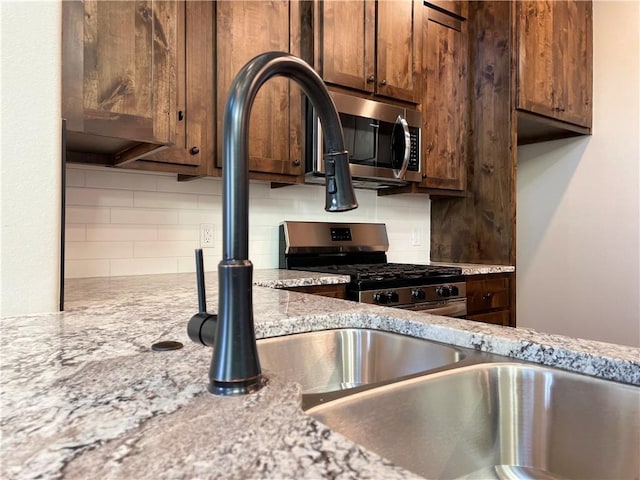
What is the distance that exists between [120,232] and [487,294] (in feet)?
6.86

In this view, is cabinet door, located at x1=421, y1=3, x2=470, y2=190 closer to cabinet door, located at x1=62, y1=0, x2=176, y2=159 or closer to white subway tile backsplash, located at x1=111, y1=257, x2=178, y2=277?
white subway tile backsplash, located at x1=111, y1=257, x2=178, y2=277

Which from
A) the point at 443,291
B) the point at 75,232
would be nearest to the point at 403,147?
the point at 443,291

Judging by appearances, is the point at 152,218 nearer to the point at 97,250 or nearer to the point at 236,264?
the point at 97,250

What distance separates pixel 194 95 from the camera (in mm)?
1975

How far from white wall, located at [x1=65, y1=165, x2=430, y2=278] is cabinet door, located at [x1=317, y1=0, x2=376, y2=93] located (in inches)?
26.6

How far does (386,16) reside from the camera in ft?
8.50

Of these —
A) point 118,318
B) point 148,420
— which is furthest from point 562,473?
point 118,318

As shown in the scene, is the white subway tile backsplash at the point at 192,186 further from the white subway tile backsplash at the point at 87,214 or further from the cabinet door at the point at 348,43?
the cabinet door at the point at 348,43

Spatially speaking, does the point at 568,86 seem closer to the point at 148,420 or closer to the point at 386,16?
the point at 386,16

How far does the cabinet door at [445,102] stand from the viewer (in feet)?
9.34

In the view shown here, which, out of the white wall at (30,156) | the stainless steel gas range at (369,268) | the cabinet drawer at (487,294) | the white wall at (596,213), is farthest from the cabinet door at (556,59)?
the white wall at (30,156)

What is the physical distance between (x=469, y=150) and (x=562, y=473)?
8.73 feet


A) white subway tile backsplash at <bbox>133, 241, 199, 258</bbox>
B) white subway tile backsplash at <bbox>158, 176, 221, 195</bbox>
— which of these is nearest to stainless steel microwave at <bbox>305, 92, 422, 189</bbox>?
white subway tile backsplash at <bbox>158, 176, 221, 195</bbox>

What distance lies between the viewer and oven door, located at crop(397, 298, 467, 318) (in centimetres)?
234
